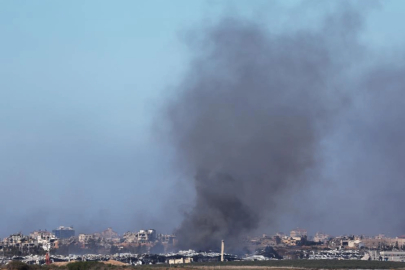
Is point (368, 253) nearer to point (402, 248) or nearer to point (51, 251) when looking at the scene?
point (402, 248)

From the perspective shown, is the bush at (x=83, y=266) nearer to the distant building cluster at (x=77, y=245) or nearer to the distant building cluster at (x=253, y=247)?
the distant building cluster at (x=253, y=247)

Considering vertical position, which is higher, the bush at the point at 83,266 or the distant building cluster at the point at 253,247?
the distant building cluster at the point at 253,247

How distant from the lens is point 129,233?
15838 cm

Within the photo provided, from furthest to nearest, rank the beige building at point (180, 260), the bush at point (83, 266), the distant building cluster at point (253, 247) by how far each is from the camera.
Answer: the distant building cluster at point (253, 247) → the beige building at point (180, 260) → the bush at point (83, 266)

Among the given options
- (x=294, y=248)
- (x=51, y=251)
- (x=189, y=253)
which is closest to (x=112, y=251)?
(x=51, y=251)

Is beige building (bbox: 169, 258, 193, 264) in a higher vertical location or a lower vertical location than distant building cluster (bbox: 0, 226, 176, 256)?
lower

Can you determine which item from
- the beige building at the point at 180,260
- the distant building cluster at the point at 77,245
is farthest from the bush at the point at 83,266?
the distant building cluster at the point at 77,245

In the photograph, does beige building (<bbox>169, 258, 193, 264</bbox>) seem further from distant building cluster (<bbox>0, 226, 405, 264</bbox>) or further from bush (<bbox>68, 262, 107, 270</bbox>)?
bush (<bbox>68, 262, 107, 270</bbox>)

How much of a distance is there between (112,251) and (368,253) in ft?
134

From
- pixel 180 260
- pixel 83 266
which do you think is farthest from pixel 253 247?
pixel 83 266

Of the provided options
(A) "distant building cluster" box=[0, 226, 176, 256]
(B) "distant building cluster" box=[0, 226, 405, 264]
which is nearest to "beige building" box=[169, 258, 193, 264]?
(B) "distant building cluster" box=[0, 226, 405, 264]

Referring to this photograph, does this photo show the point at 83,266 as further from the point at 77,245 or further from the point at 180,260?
the point at 77,245

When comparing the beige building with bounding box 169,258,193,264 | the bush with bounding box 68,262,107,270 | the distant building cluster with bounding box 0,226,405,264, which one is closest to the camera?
the bush with bounding box 68,262,107,270

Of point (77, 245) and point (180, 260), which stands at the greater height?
point (77, 245)
